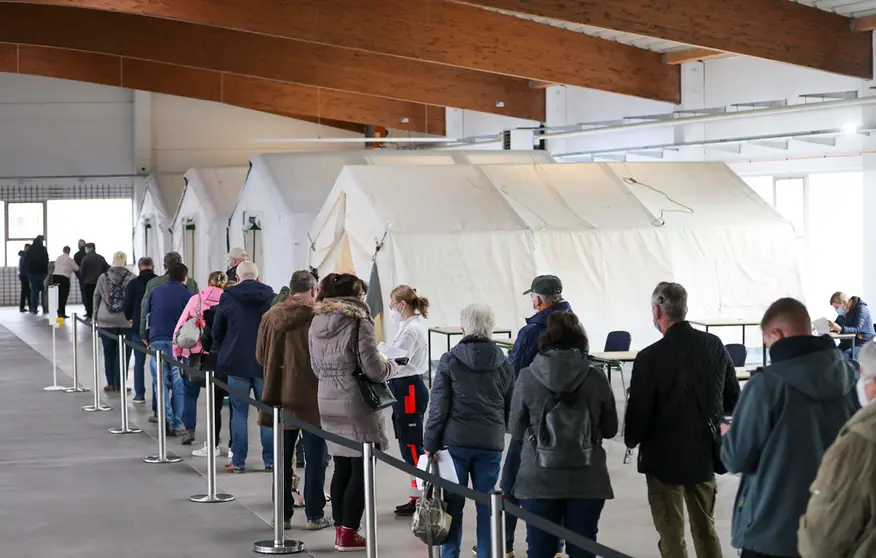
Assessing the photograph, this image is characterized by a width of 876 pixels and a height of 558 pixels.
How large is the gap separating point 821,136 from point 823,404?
10846 millimetres

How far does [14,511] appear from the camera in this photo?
6.52m

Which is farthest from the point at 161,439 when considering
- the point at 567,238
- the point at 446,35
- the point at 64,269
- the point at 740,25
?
the point at 64,269

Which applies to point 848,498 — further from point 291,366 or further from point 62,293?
point 62,293

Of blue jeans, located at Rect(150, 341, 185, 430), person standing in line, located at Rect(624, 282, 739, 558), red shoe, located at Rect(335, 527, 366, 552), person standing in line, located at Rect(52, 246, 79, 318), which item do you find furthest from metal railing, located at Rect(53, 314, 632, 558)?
person standing in line, located at Rect(52, 246, 79, 318)

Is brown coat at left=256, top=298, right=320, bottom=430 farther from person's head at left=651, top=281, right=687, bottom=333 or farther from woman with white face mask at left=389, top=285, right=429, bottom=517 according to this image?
person's head at left=651, top=281, right=687, bottom=333

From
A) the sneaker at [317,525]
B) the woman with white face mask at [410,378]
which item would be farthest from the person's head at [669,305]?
the sneaker at [317,525]

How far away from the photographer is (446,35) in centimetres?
1457

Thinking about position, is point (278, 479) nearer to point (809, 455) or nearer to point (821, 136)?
point (809, 455)

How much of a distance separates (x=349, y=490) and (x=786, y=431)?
261cm

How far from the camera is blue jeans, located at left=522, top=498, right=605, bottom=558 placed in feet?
13.5

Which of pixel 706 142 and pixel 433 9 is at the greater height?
pixel 433 9

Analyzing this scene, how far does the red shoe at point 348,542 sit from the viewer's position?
5527 mm

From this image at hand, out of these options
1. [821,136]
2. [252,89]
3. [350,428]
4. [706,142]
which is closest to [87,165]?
[252,89]

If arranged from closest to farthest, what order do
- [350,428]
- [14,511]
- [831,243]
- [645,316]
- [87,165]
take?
[350,428] → [14,511] → [645,316] → [831,243] → [87,165]
